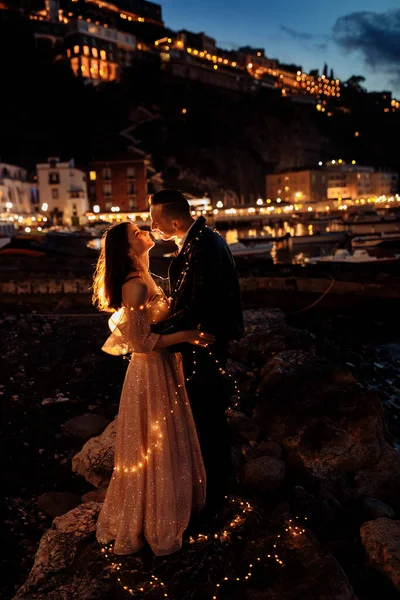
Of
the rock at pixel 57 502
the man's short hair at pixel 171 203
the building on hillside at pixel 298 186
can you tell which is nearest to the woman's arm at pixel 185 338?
the man's short hair at pixel 171 203

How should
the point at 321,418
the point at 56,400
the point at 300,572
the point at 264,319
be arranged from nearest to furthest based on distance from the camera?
the point at 300,572 < the point at 321,418 < the point at 56,400 < the point at 264,319

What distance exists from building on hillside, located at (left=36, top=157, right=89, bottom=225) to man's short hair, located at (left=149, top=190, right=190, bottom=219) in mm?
55224

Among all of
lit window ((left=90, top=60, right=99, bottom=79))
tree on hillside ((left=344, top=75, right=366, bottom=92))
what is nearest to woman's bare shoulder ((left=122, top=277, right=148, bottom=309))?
lit window ((left=90, top=60, right=99, bottom=79))

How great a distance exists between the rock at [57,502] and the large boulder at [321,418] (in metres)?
2.77

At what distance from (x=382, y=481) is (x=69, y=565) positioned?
152 inches

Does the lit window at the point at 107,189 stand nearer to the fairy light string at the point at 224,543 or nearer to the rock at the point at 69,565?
the rock at the point at 69,565

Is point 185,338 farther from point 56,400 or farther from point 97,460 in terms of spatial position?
point 56,400

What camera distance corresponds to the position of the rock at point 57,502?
204 inches

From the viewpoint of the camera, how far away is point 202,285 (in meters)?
3.46

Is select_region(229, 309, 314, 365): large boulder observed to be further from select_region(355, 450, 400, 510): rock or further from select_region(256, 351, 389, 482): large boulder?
select_region(355, 450, 400, 510): rock

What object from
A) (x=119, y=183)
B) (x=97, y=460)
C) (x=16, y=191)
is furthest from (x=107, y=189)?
(x=97, y=460)

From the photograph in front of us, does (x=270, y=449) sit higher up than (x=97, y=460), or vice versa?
(x=97, y=460)

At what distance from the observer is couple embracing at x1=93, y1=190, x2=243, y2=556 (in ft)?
11.5

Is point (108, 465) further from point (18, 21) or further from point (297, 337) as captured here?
point (18, 21)
